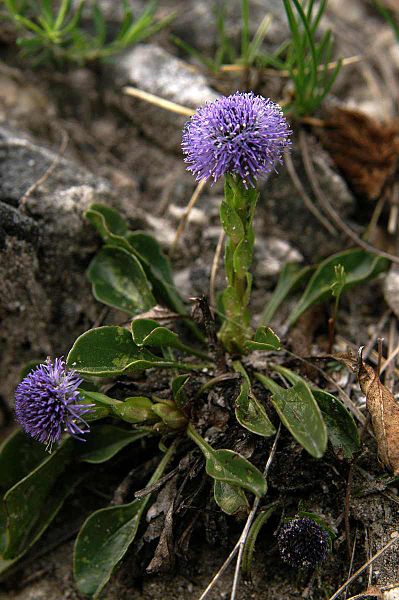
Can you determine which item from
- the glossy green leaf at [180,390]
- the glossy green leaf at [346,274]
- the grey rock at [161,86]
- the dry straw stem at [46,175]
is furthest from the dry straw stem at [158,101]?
the glossy green leaf at [180,390]

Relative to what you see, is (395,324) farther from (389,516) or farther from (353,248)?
(389,516)

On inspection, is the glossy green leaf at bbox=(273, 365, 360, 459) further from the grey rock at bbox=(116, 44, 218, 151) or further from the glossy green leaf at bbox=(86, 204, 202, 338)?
the grey rock at bbox=(116, 44, 218, 151)

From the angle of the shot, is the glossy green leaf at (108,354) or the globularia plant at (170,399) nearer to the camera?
the globularia plant at (170,399)

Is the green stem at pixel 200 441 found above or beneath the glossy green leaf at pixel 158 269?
beneath

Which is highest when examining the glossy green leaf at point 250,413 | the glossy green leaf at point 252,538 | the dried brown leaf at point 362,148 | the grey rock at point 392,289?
the dried brown leaf at point 362,148

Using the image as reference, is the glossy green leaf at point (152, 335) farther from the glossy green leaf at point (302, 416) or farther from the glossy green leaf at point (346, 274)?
the glossy green leaf at point (346, 274)

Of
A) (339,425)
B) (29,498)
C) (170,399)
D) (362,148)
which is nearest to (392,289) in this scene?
(362,148)

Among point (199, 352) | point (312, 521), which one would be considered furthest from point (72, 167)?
point (312, 521)
